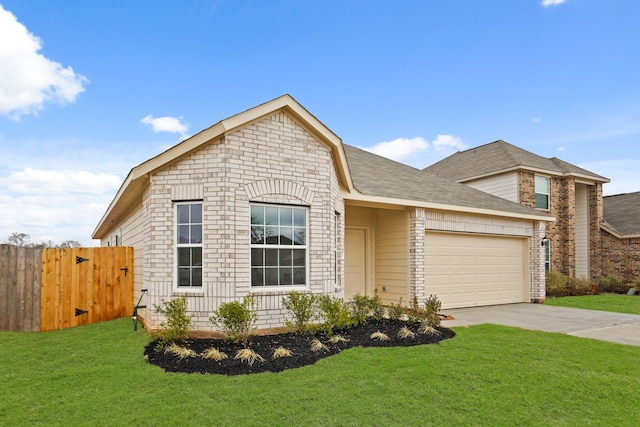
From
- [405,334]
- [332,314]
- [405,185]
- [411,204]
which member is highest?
[405,185]

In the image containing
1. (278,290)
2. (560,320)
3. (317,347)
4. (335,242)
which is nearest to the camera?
(317,347)

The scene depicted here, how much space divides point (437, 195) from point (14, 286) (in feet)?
36.5

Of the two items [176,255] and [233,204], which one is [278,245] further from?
[176,255]

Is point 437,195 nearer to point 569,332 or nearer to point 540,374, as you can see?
point 569,332

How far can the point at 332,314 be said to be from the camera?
7.12m

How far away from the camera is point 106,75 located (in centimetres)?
1120

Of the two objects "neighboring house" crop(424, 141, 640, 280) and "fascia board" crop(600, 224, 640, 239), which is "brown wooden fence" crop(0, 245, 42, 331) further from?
"fascia board" crop(600, 224, 640, 239)

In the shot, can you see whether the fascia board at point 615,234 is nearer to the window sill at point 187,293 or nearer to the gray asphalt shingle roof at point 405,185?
the gray asphalt shingle roof at point 405,185

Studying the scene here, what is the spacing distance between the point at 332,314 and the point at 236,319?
71.8 inches

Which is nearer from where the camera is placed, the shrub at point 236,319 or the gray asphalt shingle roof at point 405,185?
the shrub at point 236,319

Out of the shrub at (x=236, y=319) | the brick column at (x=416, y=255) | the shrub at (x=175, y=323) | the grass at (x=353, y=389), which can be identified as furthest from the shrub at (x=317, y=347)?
the brick column at (x=416, y=255)

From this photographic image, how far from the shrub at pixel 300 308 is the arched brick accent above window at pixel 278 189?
1.85m

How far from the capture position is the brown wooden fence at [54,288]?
854 centimetres

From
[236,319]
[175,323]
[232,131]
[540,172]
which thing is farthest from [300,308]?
[540,172]
